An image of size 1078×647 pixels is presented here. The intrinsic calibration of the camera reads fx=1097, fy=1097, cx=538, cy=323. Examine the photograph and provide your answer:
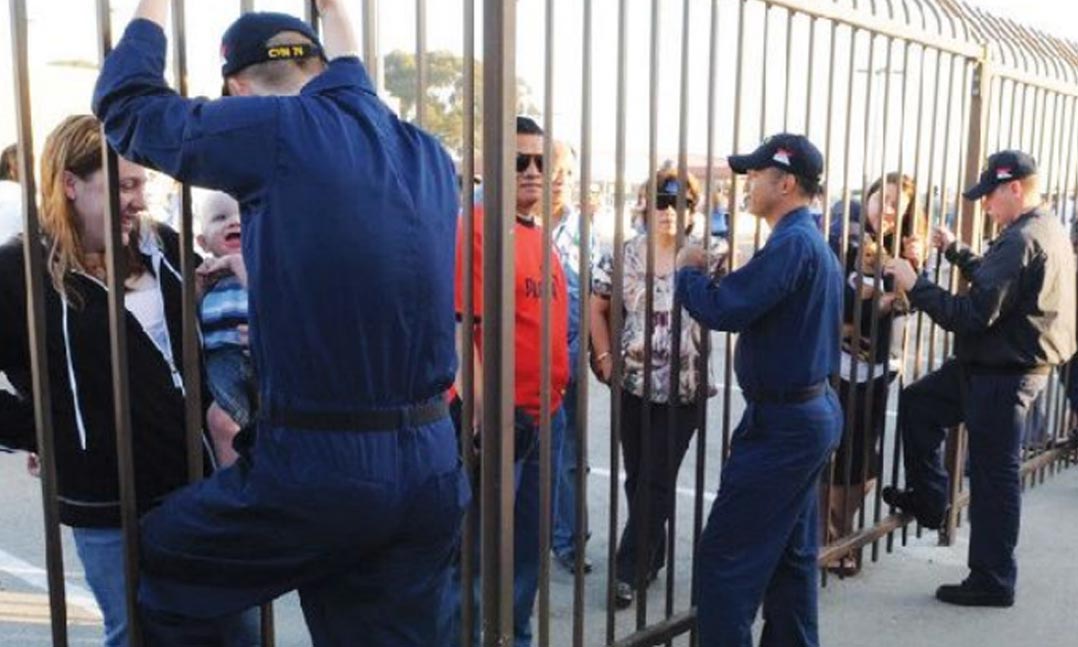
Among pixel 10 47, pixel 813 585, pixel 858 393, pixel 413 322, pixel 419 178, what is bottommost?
pixel 813 585

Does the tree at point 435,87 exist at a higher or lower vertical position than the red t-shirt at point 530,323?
higher

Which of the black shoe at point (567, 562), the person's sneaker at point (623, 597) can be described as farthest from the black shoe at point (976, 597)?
the black shoe at point (567, 562)

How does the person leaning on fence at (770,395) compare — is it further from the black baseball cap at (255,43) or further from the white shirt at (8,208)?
the white shirt at (8,208)

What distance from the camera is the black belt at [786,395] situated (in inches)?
135

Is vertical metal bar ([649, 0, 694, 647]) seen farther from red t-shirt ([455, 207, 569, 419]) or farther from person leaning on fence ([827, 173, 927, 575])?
person leaning on fence ([827, 173, 927, 575])

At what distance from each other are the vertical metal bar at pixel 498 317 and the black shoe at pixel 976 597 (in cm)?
238

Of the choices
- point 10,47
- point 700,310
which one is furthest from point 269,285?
point 700,310

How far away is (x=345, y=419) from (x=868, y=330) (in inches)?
129

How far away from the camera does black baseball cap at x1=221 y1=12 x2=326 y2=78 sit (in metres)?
2.00

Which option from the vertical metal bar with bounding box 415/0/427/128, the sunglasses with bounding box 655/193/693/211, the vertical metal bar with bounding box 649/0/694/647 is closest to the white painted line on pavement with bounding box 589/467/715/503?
the sunglasses with bounding box 655/193/693/211

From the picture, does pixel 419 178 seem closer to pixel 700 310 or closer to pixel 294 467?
pixel 294 467

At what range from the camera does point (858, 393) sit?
4.93 metres

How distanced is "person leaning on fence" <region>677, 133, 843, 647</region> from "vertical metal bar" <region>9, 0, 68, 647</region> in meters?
1.92

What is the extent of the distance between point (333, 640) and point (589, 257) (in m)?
1.35
